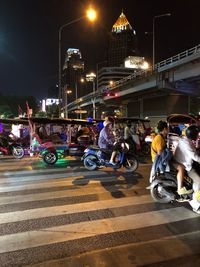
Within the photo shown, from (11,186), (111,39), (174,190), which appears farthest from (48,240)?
(111,39)

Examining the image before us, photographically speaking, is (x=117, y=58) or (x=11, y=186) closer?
(x=11, y=186)

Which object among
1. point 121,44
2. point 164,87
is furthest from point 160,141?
point 121,44

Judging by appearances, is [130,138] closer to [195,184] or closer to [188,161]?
[188,161]

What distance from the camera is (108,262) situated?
4395mm

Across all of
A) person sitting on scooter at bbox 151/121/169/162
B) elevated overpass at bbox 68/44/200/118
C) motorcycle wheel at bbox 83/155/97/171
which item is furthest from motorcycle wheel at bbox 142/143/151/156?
elevated overpass at bbox 68/44/200/118

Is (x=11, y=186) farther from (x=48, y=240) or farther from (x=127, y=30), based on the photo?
(x=127, y=30)

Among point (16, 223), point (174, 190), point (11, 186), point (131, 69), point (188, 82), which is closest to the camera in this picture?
point (16, 223)

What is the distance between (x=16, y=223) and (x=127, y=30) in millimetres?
165931

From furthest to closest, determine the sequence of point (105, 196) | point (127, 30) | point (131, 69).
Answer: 1. point (127, 30)
2. point (131, 69)
3. point (105, 196)

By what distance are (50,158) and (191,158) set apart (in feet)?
26.1

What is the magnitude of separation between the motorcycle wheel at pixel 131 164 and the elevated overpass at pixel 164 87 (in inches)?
1010

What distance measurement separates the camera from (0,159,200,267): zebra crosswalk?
4551 millimetres

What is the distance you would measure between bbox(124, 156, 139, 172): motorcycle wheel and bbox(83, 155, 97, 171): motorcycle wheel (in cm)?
106

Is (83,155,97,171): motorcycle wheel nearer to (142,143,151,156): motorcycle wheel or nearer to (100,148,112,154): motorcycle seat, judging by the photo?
(100,148,112,154): motorcycle seat
